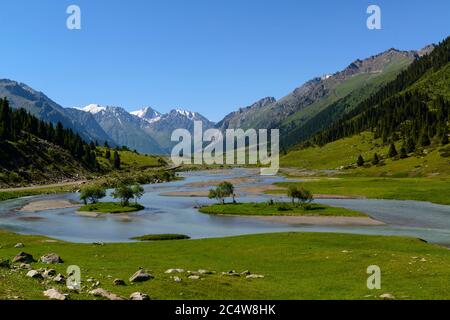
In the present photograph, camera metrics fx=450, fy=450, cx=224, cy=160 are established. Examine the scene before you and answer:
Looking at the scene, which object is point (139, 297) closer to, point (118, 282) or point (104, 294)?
point (104, 294)

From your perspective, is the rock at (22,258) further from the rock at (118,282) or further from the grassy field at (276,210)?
the grassy field at (276,210)

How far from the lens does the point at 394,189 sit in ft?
439

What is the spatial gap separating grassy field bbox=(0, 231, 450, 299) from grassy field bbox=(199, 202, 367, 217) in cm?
2987

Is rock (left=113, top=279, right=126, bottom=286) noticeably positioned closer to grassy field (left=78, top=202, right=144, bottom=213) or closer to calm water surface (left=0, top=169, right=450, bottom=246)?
calm water surface (left=0, top=169, right=450, bottom=246)

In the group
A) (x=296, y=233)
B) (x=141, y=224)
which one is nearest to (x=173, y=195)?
(x=141, y=224)

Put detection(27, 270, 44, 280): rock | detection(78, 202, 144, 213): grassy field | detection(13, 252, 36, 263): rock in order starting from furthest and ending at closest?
1. detection(78, 202, 144, 213): grassy field
2. detection(13, 252, 36, 263): rock
3. detection(27, 270, 44, 280): rock

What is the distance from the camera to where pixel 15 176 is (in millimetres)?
176125

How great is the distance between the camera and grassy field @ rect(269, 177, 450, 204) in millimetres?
118875

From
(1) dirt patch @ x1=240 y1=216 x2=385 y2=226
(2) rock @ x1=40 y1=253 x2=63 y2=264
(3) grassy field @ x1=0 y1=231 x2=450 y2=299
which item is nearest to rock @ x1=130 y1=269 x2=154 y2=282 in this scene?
(3) grassy field @ x1=0 y1=231 x2=450 y2=299

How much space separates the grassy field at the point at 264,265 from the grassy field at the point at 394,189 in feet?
206

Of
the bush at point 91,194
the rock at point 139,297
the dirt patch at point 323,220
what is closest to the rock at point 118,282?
the rock at point 139,297

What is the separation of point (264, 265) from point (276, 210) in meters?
58.0

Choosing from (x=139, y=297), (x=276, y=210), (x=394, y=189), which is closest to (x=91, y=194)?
(x=276, y=210)

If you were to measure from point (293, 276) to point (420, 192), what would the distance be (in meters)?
98.3
